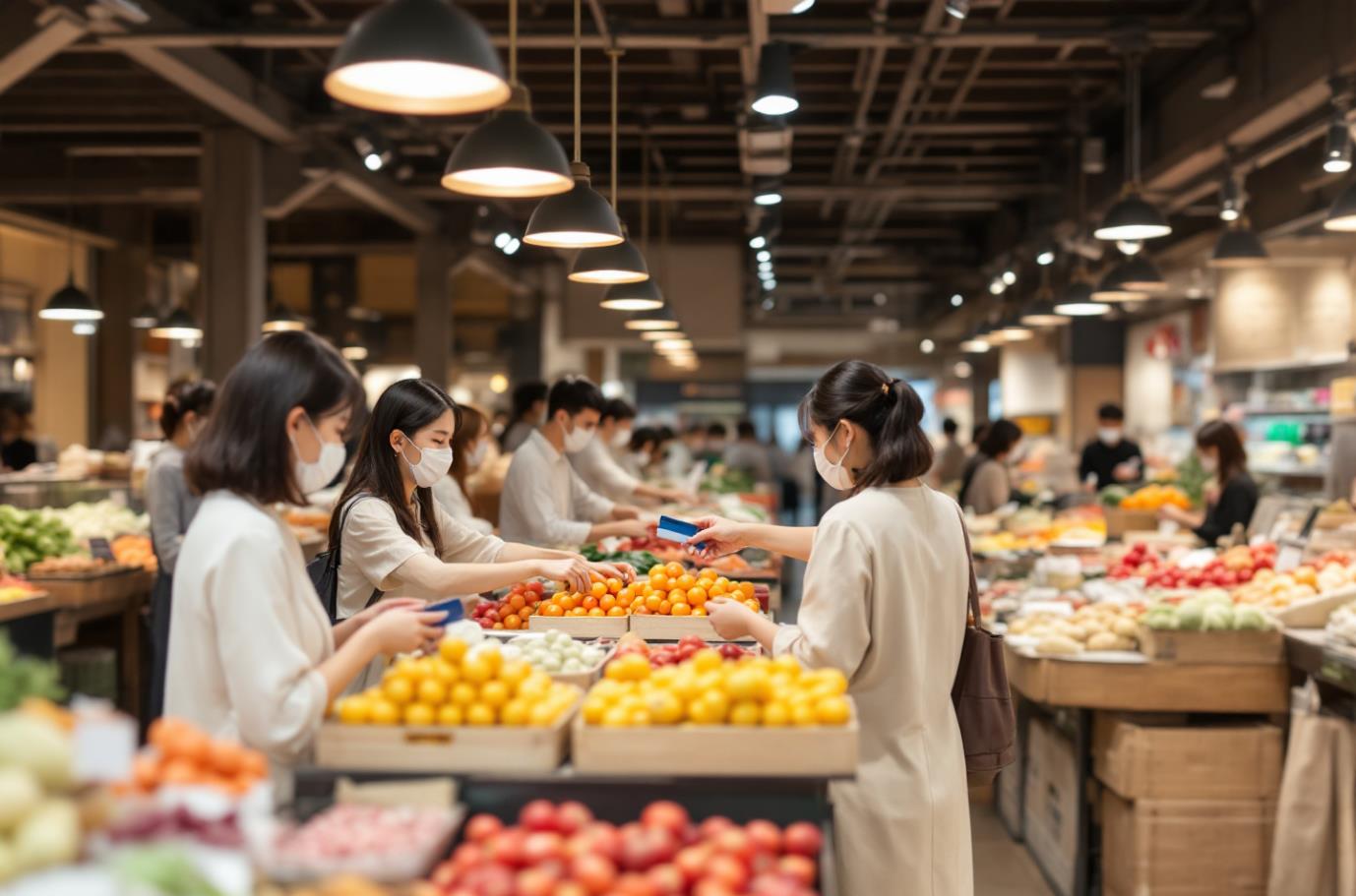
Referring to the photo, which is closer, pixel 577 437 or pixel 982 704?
pixel 982 704

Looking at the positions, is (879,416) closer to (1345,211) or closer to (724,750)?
(724,750)

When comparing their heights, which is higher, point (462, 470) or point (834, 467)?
point (834, 467)

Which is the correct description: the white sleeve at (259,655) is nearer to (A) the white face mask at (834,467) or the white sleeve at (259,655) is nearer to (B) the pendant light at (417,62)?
(B) the pendant light at (417,62)

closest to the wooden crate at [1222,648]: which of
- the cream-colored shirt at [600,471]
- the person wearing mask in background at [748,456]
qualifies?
the cream-colored shirt at [600,471]

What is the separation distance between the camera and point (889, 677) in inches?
129

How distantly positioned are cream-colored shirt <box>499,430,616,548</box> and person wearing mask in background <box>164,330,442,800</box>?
390 cm

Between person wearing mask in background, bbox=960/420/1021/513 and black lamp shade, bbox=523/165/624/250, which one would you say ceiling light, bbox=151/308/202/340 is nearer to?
person wearing mask in background, bbox=960/420/1021/513

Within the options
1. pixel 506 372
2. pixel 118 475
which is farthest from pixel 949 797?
pixel 506 372

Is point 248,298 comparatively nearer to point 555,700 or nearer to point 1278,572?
point 1278,572

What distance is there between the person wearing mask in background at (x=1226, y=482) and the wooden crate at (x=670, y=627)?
16.5ft

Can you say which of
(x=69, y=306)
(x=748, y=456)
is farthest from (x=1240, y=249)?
(x=748, y=456)

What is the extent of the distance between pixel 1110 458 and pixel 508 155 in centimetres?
1047

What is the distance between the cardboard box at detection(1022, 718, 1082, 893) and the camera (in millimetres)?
5539

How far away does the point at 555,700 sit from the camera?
Result: 285 cm
